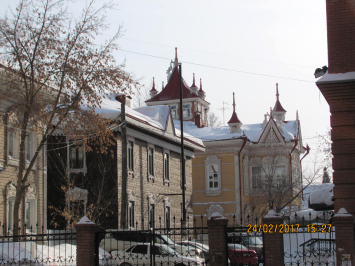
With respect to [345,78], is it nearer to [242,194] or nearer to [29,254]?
[29,254]

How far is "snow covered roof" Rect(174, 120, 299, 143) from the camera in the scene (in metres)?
46.1

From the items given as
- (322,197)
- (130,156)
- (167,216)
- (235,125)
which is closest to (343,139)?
(322,197)

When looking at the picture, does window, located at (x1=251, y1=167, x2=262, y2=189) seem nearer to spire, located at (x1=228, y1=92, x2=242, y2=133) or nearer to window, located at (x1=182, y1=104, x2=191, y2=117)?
spire, located at (x1=228, y1=92, x2=242, y2=133)

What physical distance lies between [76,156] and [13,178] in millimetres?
4723

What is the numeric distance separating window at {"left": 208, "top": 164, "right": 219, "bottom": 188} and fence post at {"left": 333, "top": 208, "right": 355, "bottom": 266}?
1334 inches

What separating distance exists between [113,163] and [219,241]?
14475mm

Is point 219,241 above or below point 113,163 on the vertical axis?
below

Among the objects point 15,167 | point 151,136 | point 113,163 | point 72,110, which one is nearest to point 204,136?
point 151,136

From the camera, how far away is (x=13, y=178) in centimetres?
2284

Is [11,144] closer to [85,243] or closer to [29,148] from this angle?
[29,148]

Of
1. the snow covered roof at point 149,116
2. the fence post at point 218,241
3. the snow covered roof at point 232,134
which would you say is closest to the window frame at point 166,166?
the snow covered roof at point 149,116

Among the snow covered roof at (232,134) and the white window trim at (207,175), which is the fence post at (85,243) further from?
the snow covered roof at (232,134)

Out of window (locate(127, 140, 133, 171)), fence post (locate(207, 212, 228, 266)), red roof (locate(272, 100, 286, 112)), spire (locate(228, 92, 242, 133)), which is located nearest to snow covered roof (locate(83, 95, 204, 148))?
window (locate(127, 140, 133, 171))

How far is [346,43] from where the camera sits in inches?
503
